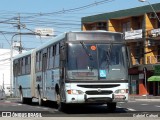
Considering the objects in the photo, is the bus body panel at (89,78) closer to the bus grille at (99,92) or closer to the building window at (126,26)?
the bus grille at (99,92)

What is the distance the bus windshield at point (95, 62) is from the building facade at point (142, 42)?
38.1 m

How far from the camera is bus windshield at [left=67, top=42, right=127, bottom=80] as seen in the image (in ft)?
62.7

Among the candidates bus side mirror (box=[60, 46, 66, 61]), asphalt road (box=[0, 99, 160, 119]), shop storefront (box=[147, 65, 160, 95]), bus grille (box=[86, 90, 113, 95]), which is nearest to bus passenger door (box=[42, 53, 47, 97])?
asphalt road (box=[0, 99, 160, 119])

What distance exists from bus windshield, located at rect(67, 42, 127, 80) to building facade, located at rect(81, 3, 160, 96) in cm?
3813

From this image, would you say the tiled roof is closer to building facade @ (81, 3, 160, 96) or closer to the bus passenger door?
building facade @ (81, 3, 160, 96)

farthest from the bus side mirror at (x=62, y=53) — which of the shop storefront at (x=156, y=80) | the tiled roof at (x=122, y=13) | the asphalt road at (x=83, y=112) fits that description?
the tiled roof at (x=122, y=13)

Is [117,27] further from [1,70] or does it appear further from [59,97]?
[59,97]

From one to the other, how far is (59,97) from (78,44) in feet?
9.32

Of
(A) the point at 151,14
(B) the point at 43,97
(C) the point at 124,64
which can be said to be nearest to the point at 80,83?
(C) the point at 124,64

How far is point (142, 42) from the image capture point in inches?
2467

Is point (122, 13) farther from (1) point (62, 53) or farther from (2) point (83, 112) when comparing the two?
(1) point (62, 53)

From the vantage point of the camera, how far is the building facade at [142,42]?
6022 centimetres

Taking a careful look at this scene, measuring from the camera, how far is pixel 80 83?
19047mm

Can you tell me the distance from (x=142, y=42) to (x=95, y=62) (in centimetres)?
4412
